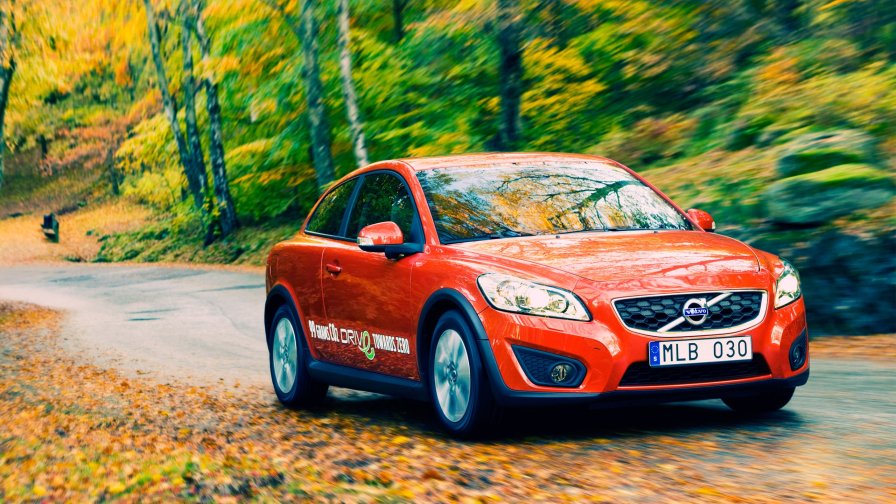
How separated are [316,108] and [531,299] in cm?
2336

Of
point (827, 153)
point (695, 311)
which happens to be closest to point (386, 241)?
point (695, 311)

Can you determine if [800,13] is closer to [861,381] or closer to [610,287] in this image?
[861,381]

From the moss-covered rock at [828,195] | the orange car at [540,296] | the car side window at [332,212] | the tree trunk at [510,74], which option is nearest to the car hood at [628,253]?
the orange car at [540,296]

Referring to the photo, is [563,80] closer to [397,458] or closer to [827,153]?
[827,153]

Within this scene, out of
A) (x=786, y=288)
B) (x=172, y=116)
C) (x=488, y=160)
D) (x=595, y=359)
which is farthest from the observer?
(x=172, y=116)

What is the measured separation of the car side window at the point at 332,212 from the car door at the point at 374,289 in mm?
178

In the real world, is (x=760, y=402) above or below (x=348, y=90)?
below

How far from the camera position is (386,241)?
7512 millimetres

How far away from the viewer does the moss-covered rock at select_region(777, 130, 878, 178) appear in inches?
566

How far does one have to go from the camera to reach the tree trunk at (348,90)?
28.2 meters

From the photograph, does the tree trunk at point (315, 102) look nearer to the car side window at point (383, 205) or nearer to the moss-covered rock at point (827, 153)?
the moss-covered rock at point (827, 153)

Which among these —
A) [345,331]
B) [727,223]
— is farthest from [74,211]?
[345,331]

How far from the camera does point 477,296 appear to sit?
6.68 m

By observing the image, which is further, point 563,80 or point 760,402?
point 563,80
